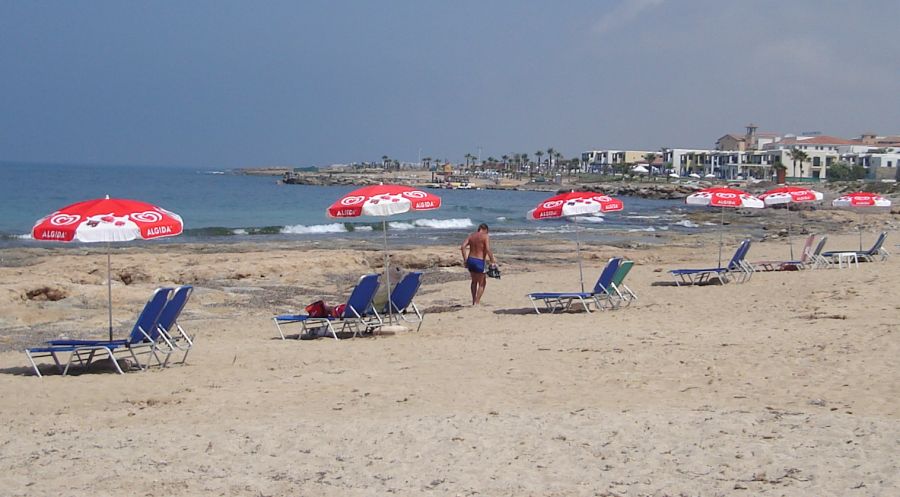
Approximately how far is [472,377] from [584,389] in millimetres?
1115

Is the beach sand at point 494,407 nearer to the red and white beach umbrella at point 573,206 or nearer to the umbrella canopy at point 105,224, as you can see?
the umbrella canopy at point 105,224

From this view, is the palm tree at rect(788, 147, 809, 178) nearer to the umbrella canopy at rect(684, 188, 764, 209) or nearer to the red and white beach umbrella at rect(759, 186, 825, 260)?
the red and white beach umbrella at rect(759, 186, 825, 260)

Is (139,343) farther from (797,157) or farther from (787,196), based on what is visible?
(797,157)

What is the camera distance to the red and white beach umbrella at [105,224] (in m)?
8.71

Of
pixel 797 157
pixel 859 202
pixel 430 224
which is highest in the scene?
pixel 797 157

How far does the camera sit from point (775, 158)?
116 m

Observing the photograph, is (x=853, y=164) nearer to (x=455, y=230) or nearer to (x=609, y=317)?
Answer: (x=455, y=230)

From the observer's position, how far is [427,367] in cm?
881

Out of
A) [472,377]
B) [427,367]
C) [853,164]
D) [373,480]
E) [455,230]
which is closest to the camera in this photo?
[373,480]

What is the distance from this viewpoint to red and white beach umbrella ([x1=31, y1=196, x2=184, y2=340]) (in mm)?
8711

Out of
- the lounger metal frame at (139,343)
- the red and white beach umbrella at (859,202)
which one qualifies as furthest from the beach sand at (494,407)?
the red and white beach umbrella at (859,202)

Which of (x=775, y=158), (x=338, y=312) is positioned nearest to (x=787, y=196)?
(x=338, y=312)

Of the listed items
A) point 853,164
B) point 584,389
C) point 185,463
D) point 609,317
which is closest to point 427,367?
point 584,389

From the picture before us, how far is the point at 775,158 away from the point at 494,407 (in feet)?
384
